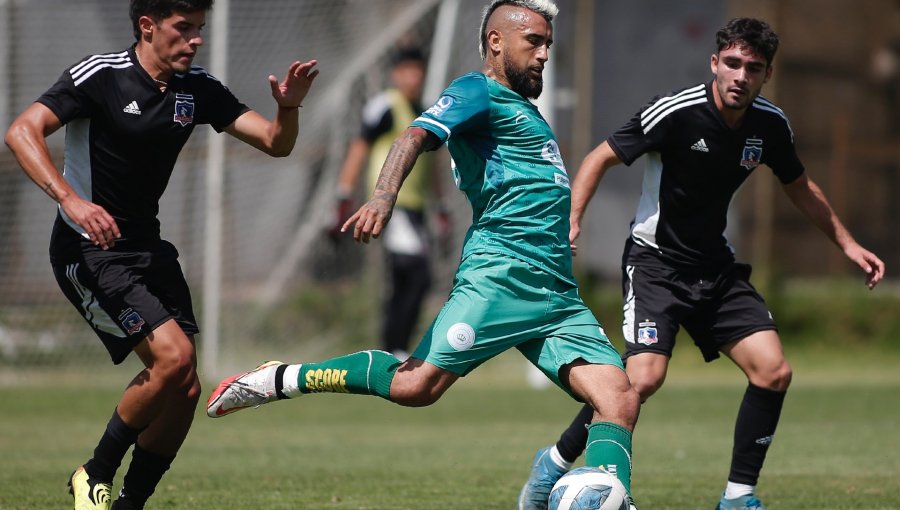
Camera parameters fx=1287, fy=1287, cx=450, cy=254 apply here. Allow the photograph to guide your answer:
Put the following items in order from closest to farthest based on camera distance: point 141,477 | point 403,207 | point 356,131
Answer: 1. point 141,477
2. point 403,207
3. point 356,131

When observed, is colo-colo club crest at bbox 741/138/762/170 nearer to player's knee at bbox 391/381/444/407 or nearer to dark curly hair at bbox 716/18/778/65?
dark curly hair at bbox 716/18/778/65

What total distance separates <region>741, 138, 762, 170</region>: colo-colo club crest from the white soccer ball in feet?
6.72

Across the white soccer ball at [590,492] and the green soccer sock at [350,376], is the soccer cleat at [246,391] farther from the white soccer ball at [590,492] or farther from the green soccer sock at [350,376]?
the white soccer ball at [590,492]

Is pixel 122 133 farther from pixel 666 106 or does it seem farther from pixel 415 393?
pixel 666 106

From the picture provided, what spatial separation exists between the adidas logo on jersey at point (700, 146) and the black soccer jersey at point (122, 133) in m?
2.48

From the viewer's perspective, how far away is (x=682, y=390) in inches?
506

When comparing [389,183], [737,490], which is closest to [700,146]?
[737,490]

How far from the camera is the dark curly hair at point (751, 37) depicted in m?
6.20

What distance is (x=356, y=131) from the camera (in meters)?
15.6

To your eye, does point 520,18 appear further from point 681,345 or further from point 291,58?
point 681,345

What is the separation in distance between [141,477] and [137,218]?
1146 mm

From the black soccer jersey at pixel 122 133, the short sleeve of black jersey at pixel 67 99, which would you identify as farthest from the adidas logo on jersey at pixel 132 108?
the short sleeve of black jersey at pixel 67 99

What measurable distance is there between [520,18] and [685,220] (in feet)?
5.19

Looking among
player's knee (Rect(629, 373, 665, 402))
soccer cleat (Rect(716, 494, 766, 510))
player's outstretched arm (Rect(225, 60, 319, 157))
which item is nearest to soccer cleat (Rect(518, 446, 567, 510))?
player's knee (Rect(629, 373, 665, 402))
